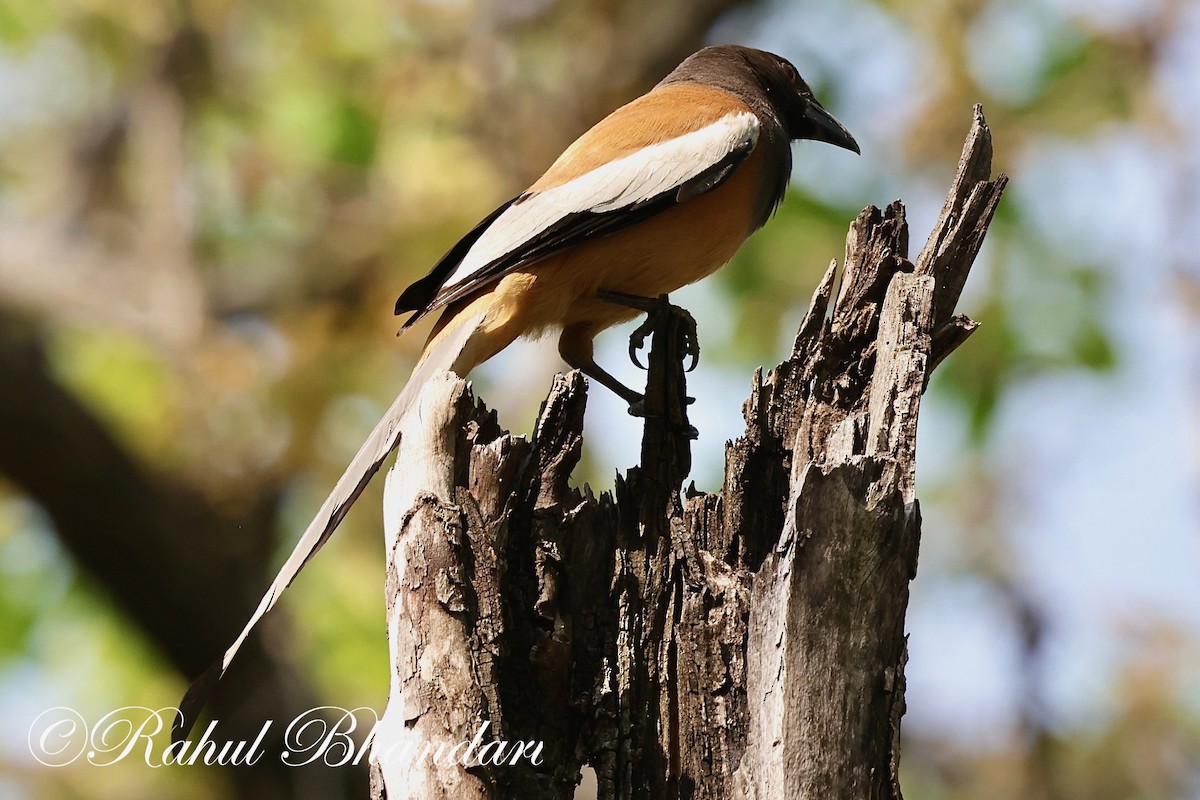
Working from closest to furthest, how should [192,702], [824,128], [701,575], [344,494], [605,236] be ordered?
[701,575]
[192,702]
[344,494]
[605,236]
[824,128]

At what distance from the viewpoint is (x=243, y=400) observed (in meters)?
8.20

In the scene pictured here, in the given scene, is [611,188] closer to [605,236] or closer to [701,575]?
[605,236]

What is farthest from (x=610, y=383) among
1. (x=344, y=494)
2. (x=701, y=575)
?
(x=701, y=575)

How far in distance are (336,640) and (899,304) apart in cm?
534

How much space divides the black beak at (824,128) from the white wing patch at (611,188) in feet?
3.81

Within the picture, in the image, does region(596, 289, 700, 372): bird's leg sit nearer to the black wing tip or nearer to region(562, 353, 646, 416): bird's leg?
region(562, 353, 646, 416): bird's leg

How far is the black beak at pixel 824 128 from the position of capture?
20.4ft

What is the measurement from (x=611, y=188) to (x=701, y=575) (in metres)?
2.11

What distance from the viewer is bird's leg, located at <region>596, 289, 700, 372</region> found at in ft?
14.9

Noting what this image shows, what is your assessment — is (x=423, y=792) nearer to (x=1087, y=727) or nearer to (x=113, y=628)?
(x=113, y=628)

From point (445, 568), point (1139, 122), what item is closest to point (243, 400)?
point (445, 568)

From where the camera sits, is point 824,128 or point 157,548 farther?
point 157,548

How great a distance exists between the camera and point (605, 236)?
4887 mm

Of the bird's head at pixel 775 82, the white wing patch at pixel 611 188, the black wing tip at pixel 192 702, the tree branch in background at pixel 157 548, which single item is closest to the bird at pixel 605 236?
the white wing patch at pixel 611 188
